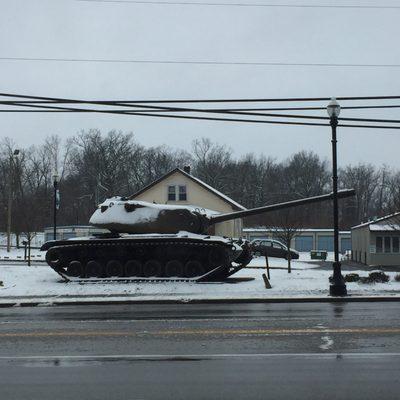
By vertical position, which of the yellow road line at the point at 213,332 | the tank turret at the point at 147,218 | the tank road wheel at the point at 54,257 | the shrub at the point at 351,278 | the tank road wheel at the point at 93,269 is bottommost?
the yellow road line at the point at 213,332

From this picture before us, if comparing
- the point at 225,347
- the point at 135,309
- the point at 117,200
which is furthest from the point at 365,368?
the point at 117,200

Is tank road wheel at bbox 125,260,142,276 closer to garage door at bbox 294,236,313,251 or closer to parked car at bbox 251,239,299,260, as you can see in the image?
parked car at bbox 251,239,299,260

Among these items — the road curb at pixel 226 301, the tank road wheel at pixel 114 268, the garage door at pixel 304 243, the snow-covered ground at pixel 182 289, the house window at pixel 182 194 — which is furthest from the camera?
the garage door at pixel 304 243

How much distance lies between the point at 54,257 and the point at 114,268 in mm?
2215

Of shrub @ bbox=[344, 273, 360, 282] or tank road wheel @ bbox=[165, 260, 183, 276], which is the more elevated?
tank road wheel @ bbox=[165, 260, 183, 276]

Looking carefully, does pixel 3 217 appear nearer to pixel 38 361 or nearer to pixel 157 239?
pixel 157 239

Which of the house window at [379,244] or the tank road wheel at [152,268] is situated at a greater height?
the house window at [379,244]

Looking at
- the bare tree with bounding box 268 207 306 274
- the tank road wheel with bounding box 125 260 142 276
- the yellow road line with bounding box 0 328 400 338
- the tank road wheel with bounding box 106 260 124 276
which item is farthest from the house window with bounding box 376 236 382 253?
the yellow road line with bounding box 0 328 400 338

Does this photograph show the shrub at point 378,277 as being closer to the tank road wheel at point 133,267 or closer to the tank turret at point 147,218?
the tank turret at point 147,218

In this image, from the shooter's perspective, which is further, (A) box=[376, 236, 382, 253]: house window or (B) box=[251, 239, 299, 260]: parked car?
(B) box=[251, 239, 299, 260]: parked car

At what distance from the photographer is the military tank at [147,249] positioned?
Answer: 1894 centimetres

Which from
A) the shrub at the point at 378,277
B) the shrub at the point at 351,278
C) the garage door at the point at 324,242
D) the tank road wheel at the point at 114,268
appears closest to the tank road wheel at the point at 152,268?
the tank road wheel at the point at 114,268

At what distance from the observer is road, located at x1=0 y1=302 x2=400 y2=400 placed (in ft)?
19.7

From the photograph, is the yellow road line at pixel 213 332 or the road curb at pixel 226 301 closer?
the yellow road line at pixel 213 332
